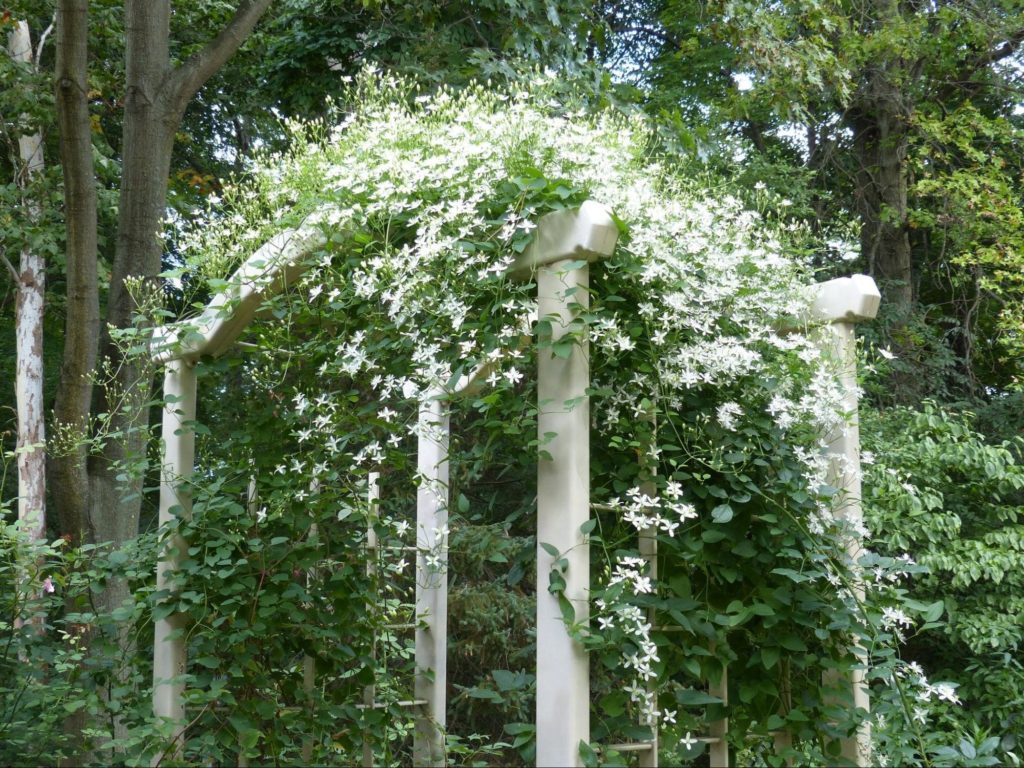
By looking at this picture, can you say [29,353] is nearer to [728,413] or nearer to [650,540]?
[650,540]

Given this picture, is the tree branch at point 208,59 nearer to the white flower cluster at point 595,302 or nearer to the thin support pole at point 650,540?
the white flower cluster at point 595,302

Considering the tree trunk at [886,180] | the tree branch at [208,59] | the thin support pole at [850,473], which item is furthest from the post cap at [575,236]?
the tree trunk at [886,180]

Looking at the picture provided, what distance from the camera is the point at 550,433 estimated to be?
1.88m

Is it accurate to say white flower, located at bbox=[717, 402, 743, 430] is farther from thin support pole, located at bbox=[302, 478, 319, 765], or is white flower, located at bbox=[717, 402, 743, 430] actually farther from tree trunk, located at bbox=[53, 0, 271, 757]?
tree trunk, located at bbox=[53, 0, 271, 757]

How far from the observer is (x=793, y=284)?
7.48 ft

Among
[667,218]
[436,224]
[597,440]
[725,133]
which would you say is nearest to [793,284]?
[667,218]

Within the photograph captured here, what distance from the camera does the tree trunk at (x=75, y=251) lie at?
3.73 m

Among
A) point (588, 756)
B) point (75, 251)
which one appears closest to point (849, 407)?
point (588, 756)

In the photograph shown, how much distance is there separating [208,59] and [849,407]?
3.15 metres

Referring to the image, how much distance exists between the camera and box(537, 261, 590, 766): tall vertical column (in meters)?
1.83

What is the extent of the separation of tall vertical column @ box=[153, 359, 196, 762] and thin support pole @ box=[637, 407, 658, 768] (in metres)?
1.39

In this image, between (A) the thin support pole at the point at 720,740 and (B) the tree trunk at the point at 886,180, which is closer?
(A) the thin support pole at the point at 720,740

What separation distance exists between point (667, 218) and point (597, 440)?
0.47m

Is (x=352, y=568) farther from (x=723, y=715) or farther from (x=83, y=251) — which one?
(x=83, y=251)
